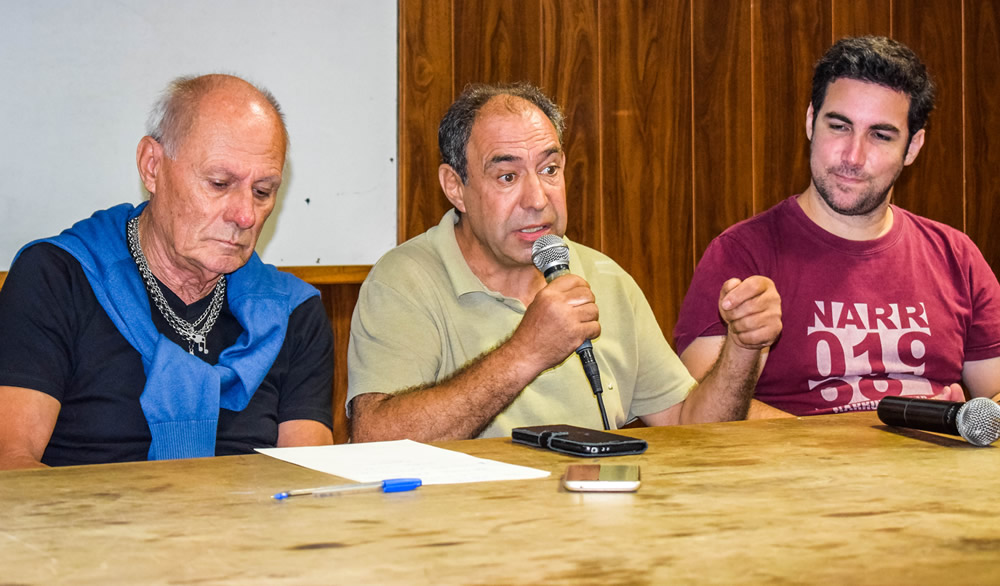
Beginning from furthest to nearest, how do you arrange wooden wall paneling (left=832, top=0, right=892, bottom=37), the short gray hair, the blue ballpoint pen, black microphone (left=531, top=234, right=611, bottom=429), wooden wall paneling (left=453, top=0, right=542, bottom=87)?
wooden wall paneling (left=832, top=0, right=892, bottom=37) < wooden wall paneling (left=453, top=0, right=542, bottom=87) < the short gray hair < black microphone (left=531, top=234, right=611, bottom=429) < the blue ballpoint pen

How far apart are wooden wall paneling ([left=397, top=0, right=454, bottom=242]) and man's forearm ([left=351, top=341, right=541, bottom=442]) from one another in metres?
1.36

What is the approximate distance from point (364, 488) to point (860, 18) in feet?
10.8

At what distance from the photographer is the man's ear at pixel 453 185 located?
6.92ft

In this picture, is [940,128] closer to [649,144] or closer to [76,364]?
[649,144]

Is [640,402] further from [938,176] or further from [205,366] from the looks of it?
[938,176]

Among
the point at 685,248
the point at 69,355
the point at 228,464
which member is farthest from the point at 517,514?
the point at 685,248

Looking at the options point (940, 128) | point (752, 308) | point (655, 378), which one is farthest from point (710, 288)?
point (940, 128)

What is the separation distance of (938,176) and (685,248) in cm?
115

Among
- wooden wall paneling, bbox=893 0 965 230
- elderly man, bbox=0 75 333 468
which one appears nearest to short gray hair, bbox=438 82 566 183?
elderly man, bbox=0 75 333 468

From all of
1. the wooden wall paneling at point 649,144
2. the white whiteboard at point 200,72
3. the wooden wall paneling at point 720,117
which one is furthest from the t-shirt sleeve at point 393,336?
the wooden wall paneling at point 720,117

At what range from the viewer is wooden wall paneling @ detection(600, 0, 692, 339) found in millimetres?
3371

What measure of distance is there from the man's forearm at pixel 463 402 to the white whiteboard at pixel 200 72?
1.31 m

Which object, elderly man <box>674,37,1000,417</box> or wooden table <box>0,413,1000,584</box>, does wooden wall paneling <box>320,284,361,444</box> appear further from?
wooden table <box>0,413,1000,584</box>

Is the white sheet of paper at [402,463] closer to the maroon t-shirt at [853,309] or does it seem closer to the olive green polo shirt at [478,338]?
the olive green polo shirt at [478,338]
